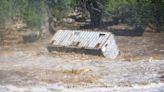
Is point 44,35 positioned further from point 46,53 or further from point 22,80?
point 22,80

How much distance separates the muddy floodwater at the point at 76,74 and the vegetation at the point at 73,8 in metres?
6.35

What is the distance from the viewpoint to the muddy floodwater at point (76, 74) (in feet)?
44.0

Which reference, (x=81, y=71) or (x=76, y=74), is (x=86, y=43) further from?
(x=76, y=74)

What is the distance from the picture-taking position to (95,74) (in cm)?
1527

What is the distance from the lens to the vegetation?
2591 centimetres

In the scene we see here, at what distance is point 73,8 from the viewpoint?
30250mm

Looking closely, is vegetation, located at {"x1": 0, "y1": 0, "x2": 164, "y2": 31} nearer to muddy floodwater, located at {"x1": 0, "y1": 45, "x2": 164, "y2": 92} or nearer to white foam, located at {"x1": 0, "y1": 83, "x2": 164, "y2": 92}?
muddy floodwater, located at {"x1": 0, "y1": 45, "x2": 164, "y2": 92}

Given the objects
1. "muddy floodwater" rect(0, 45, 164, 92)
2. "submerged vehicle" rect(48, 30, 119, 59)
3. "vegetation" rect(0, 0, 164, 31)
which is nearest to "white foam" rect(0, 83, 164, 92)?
"muddy floodwater" rect(0, 45, 164, 92)

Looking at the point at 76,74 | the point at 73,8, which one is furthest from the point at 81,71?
the point at 73,8

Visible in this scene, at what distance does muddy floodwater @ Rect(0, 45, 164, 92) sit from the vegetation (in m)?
6.35

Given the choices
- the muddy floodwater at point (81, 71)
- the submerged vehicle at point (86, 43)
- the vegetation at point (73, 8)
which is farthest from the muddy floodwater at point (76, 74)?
the vegetation at point (73, 8)

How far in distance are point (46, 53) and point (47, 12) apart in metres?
6.84

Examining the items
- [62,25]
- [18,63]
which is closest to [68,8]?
[62,25]

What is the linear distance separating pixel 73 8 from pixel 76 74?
15.2 metres
